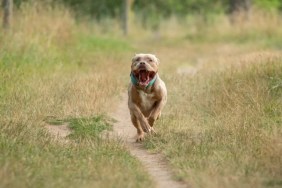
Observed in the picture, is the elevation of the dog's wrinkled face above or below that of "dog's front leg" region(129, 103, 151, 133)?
above

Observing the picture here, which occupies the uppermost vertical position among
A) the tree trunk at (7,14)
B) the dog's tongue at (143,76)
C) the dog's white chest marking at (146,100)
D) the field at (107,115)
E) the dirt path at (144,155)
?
the tree trunk at (7,14)

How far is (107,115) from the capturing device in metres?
10.4

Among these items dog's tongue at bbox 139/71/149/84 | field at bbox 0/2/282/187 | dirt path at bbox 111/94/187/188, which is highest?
dog's tongue at bbox 139/71/149/84

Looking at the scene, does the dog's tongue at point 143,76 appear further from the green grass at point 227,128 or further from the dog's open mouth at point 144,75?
the green grass at point 227,128

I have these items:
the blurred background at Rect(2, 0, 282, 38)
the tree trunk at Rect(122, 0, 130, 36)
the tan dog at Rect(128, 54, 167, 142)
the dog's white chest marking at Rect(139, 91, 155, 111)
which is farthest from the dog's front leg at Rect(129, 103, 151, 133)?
the tree trunk at Rect(122, 0, 130, 36)

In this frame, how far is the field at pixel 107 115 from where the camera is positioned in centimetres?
661

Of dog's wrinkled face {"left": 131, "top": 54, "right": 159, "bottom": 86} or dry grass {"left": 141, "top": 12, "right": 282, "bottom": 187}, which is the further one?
dog's wrinkled face {"left": 131, "top": 54, "right": 159, "bottom": 86}

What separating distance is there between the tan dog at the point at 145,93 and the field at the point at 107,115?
30 cm

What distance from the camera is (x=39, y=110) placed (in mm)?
9805

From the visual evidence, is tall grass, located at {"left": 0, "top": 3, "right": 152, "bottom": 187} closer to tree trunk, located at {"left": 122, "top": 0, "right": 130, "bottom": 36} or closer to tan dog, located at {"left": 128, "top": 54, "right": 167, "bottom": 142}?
tan dog, located at {"left": 128, "top": 54, "right": 167, "bottom": 142}

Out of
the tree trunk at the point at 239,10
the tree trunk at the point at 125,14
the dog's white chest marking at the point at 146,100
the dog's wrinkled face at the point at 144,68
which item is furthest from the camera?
the tree trunk at the point at 125,14

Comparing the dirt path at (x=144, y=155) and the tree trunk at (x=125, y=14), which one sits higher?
the tree trunk at (x=125, y=14)

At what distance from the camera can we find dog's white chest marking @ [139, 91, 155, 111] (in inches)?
358

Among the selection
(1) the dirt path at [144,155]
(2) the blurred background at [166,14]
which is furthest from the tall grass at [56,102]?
(2) the blurred background at [166,14]
